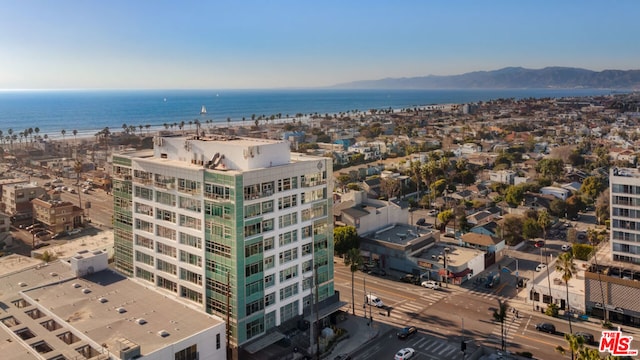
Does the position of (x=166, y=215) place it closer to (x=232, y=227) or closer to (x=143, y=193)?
(x=143, y=193)

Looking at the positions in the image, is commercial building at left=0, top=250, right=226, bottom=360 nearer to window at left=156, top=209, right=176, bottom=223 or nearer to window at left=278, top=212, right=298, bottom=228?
window at left=156, top=209, right=176, bottom=223

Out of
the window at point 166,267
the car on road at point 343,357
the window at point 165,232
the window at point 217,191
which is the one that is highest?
the window at point 217,191

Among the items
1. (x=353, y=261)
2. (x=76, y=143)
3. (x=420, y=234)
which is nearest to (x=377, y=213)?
(x=420, y=234)

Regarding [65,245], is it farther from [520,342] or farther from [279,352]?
[520,342]

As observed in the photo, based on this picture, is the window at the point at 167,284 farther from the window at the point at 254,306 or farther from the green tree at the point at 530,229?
the green tree at the point at 530,229

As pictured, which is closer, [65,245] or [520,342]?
[520,342]

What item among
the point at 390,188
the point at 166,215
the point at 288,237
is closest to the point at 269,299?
the point at 288,237

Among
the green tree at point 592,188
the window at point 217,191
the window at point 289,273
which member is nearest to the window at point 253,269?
the window at point 289,273
